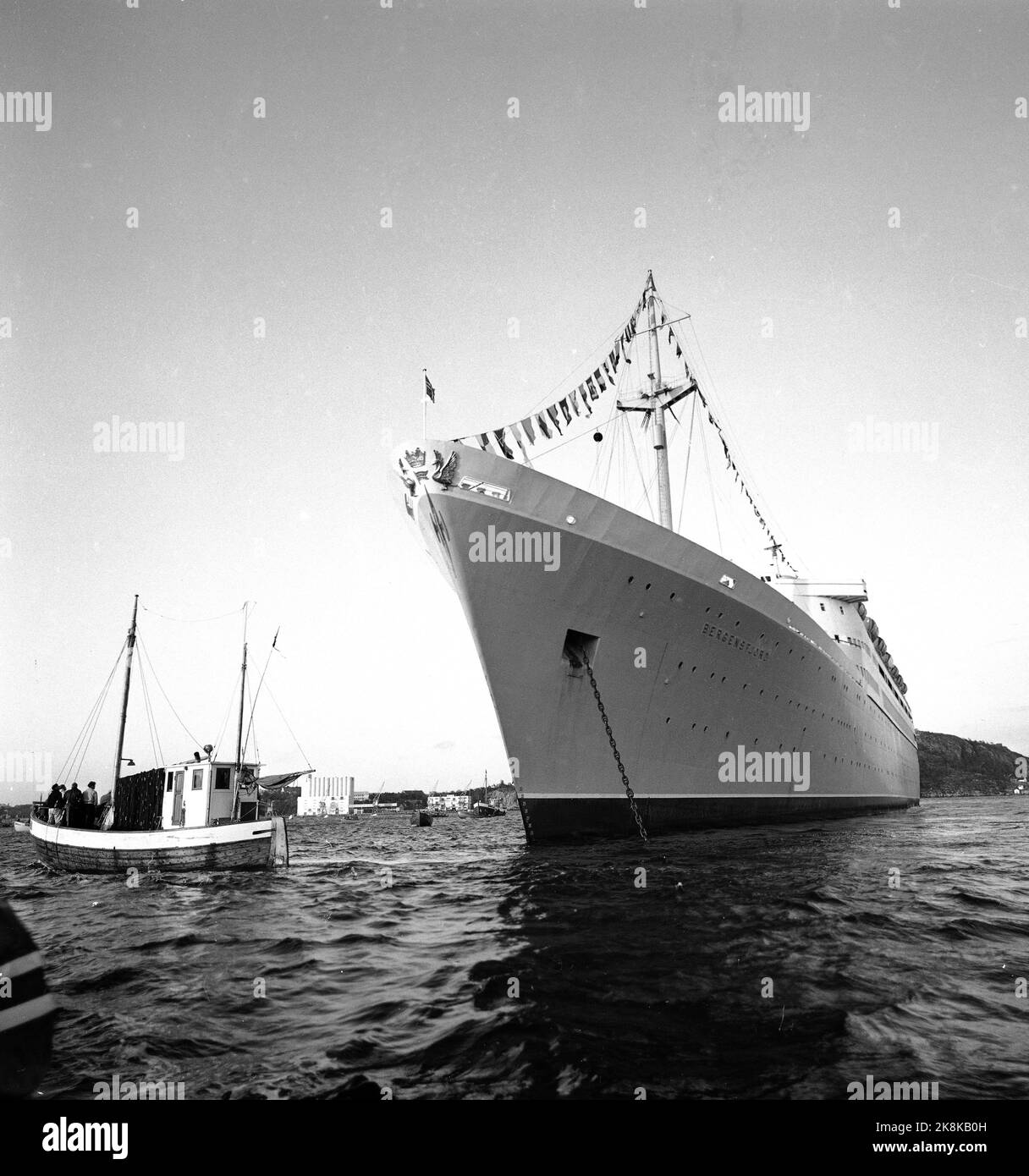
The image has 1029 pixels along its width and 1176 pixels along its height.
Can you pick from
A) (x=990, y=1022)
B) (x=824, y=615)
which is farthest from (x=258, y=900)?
(x=824, y=615)

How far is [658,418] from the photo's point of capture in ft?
67.1

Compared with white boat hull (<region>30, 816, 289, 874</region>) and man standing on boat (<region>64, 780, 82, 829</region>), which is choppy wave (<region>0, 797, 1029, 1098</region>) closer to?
white boat hull (<region>30, 816, 289, 874</region>)

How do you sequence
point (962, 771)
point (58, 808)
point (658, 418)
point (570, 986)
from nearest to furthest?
1. point (570, 986)
2. point (658, 418)
3. point (58, 808)
4. point (962, 771)

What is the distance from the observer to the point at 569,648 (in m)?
15.5

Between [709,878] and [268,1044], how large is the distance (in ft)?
26.0

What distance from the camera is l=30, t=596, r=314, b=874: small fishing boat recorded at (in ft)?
58.2

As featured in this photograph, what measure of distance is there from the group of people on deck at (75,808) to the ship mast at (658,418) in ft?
65.7

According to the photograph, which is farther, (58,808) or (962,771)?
(962,771)

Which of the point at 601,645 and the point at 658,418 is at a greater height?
the point at 658,418

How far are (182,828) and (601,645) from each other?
39.6ft

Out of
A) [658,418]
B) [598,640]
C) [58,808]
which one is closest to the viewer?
[598,640]

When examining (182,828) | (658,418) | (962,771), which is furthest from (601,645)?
(962,771)

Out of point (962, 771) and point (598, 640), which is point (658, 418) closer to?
point (598, 640)

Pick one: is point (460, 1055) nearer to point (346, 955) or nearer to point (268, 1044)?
point (268, 1044)
